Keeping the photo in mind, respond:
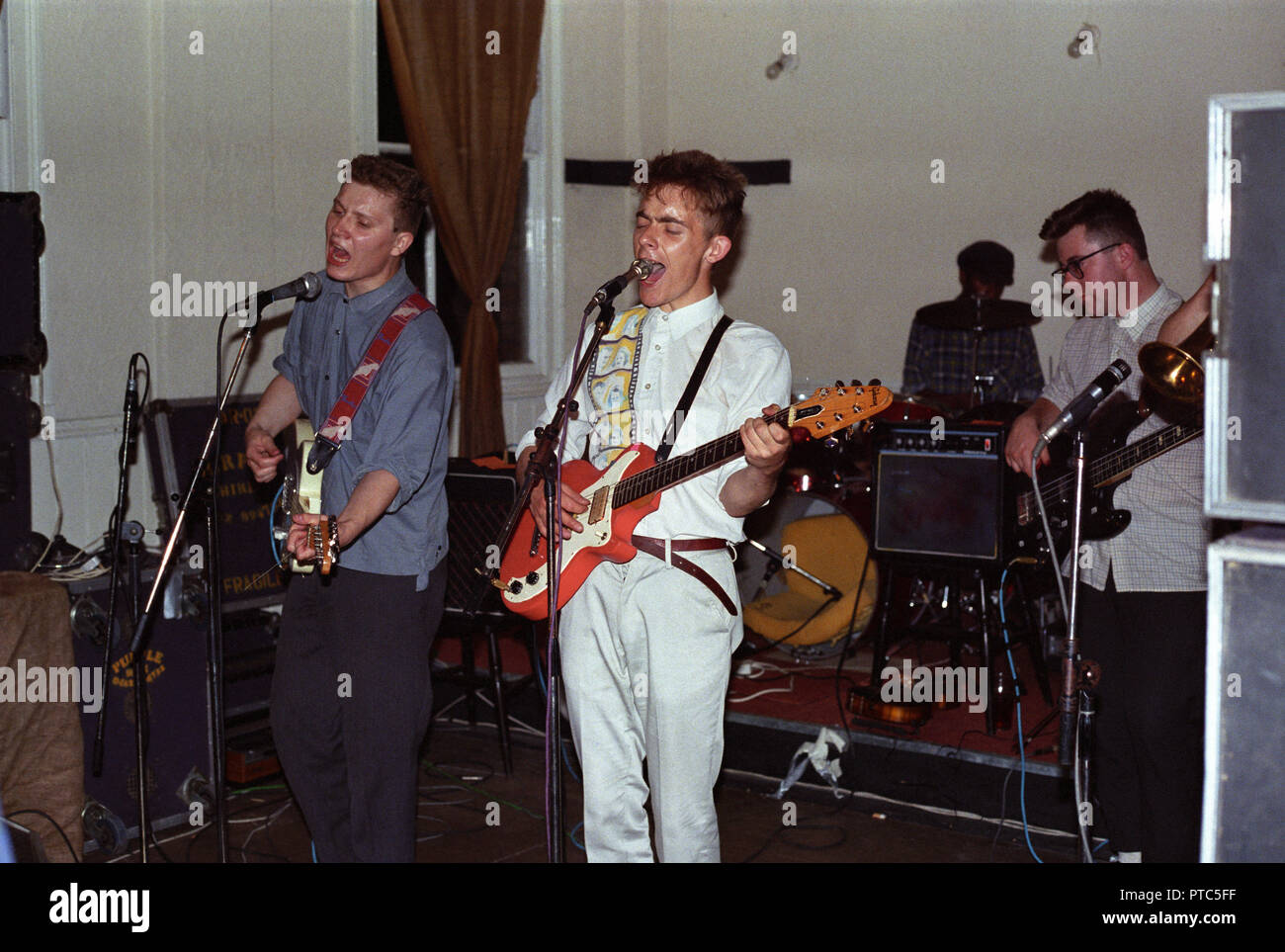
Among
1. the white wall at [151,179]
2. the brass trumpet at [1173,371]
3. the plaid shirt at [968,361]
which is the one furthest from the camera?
the plaid shirt at [968,361]

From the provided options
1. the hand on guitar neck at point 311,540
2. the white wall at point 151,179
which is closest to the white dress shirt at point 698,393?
the hand on guitar neck at point 311,540

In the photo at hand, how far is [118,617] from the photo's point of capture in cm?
414

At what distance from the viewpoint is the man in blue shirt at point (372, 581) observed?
3.04 meters

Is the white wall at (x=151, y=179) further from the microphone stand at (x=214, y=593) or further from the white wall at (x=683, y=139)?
the microphone stand at (x=214, y=593)

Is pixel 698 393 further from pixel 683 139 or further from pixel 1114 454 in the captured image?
pixel 683 139

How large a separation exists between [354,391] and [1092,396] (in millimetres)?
1707

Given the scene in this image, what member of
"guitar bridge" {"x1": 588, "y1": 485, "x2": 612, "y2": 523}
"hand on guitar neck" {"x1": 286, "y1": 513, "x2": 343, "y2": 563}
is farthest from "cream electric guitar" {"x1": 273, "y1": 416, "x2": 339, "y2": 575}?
"guitar bridge" {"x1": 588, "y1": 485, "x2": 612, "y2": 523}

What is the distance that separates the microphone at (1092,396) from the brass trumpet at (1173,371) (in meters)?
0.30

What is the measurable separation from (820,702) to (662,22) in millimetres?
4875

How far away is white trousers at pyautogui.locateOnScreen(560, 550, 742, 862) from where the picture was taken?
2.81 metres

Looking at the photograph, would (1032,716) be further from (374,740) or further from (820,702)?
(374,740)

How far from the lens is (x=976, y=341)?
21.1 feet

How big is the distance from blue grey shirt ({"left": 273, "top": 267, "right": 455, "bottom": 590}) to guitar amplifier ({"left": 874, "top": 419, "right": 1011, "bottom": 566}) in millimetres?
2099
